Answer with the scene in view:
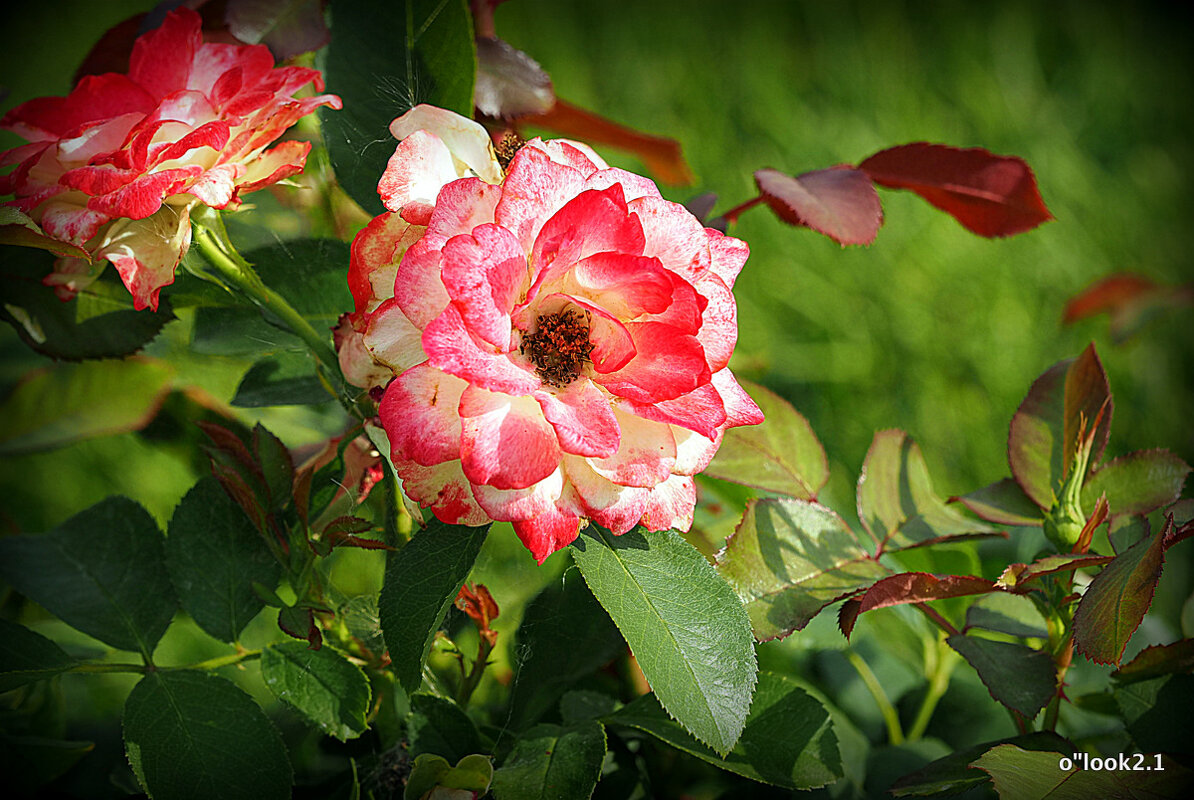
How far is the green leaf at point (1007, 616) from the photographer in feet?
1.69

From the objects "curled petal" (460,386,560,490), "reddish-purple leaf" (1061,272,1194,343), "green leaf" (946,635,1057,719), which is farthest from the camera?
"reddish-purple leaf" (1061,272,1194,343)

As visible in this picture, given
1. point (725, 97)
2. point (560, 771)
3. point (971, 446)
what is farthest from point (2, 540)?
point (725, 97)

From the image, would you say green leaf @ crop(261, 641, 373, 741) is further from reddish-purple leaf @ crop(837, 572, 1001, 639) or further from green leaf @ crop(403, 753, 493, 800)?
reddish-purple leaf @ crop(837, 572, 1001, 639)

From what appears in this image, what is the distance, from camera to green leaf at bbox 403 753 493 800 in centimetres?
43

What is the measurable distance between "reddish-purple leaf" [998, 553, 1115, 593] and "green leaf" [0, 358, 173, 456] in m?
0.55

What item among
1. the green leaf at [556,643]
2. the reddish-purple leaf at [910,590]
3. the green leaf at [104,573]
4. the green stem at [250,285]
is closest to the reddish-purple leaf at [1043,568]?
the reddish-purple leaf at [910,590]

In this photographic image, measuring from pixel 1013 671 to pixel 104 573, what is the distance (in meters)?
0.49

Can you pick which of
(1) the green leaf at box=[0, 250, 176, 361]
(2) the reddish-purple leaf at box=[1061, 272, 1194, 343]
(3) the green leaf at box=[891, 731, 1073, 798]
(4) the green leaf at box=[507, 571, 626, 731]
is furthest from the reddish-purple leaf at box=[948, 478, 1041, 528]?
(2) the reddish-purple leaf at box=[1061, 272, 1194, 343]

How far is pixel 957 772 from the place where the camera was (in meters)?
0.45

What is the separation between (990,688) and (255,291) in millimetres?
403

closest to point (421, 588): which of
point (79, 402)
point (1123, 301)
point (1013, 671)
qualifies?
point (1013, 671)

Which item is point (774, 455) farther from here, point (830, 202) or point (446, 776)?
point (446, 776)

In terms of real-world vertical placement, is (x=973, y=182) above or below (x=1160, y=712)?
above
